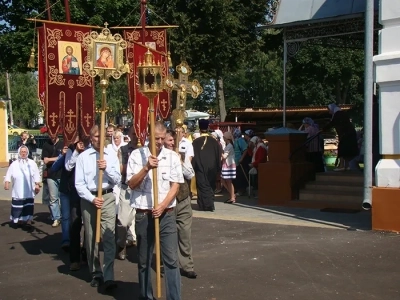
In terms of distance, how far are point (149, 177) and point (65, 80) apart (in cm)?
481

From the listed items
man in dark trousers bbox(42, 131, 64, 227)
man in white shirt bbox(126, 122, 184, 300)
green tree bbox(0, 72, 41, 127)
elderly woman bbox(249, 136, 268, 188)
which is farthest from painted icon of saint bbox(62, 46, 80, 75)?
green tree bbox(0, 72, 41, 127)

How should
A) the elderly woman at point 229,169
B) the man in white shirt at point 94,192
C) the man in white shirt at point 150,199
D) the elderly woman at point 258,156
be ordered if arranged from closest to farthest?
the man in white shirt at point 150,199, the man in white shirt at point 94,192, the elderly woman at point 229,169, the elderly woman at point 258,156

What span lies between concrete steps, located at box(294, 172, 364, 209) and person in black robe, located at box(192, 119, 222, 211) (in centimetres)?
199

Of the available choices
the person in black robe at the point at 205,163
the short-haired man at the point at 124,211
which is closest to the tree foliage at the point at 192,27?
the person in black robe at the point at 205,163

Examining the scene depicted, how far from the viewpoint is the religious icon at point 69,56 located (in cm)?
1048

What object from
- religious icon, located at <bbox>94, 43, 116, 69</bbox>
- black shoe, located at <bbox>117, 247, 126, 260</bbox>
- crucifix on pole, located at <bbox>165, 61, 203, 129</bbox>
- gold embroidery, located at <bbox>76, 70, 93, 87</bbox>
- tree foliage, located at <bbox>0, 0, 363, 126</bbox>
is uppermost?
tree foliage, located at <bbox>0, 0, 363, 126</bbox>

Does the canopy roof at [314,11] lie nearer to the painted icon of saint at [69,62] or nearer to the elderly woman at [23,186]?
the painted icon of saint at [69,62]

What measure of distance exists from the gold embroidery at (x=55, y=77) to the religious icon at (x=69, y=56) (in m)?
0.09

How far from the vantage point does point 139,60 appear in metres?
11.1

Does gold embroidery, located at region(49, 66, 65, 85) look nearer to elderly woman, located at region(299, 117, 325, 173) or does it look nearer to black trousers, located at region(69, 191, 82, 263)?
black trousers, located at region(69, 191, 82, 263)

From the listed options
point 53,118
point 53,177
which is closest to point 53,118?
point 53,118

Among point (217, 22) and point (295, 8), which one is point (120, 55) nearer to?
point (295, 8)

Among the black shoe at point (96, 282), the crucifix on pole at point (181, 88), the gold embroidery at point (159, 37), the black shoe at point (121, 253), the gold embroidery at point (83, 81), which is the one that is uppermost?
the gold embroidery at point (159, 37)

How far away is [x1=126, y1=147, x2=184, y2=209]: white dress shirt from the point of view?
6.34 meters
